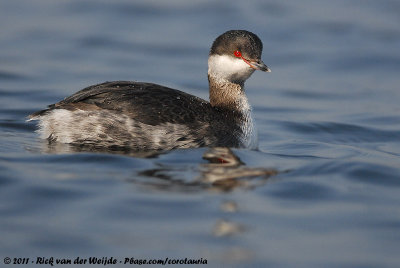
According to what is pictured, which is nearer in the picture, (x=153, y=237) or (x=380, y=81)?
(x=153, y=237)

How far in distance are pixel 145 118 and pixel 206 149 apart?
2.32 feet

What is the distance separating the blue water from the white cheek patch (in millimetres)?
920

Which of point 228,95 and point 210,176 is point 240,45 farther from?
point 210,176

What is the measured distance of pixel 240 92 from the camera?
944 centimetres

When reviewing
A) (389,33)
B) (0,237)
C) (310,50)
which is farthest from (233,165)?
(389,33)

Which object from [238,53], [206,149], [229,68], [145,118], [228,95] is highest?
[238,53]

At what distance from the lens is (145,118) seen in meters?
8.56

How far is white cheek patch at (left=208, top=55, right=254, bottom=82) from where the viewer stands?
917 cm

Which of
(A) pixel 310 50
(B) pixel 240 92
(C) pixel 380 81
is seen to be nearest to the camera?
(B) pixel 240 92

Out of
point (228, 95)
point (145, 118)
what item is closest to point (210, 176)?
point (145, 118)

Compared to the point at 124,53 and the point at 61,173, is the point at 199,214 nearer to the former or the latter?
the point at 61,173

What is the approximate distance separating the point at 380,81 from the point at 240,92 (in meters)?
4.30

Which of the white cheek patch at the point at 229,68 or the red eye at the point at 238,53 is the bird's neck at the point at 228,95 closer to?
the white cheek patch at the point at 229,68

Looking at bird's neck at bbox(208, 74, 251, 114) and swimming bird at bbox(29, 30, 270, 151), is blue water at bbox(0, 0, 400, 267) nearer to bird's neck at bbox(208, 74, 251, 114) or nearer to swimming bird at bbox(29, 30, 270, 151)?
swimming bird at bbox(29, 30, 270, 151)
